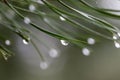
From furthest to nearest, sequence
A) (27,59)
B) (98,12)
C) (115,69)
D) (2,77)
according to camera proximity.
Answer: (115,69)
(27,59)
(2,77)
(98,12)

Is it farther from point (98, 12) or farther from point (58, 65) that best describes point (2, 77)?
point (98, 12)

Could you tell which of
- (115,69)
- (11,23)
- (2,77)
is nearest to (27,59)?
(2,77)

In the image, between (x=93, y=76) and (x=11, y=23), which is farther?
(x=93, y=76)

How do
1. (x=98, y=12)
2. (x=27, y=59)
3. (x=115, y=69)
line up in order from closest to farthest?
1. (x=98, y=12)
2. (x=27, y=59)
3. (x=115, y=69)

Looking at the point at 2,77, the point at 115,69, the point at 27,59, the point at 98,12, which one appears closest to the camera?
the point at 98,12

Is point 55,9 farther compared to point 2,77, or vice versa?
point 2,77

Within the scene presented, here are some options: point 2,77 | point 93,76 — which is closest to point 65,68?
point 93,76

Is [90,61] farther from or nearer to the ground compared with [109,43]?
nearer to the ground

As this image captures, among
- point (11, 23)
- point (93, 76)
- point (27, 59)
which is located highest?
point (11, 23)

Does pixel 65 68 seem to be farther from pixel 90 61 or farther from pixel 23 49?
pixel 23 49
